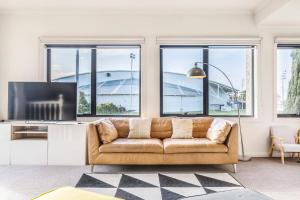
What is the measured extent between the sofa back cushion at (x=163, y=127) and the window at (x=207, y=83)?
47cm

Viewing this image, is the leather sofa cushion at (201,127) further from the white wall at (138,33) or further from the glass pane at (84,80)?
the glass pane at (84,80)

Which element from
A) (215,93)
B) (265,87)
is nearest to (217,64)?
(215,93)

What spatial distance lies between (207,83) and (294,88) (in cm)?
168

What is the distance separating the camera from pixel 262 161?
4.43m

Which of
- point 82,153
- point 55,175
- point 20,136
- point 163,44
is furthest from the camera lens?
point 163,44

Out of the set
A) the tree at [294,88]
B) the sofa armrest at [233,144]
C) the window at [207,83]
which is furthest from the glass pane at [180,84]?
the tree at [294,88]

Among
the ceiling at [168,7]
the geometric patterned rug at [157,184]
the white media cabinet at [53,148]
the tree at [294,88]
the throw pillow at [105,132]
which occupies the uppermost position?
the ceiling at [168,7]

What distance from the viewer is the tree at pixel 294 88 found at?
4.93 m

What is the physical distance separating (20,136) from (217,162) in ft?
11.1

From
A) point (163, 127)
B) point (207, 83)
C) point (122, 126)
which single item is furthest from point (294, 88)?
point (122, 126)

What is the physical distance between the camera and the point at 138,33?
484 cm

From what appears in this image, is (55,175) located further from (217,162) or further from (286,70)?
(286,70)

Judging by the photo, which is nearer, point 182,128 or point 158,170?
point 158,170

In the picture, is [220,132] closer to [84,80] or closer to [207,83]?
[207,83]
